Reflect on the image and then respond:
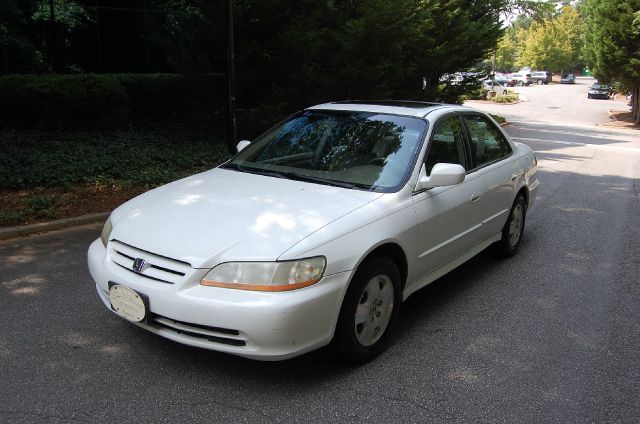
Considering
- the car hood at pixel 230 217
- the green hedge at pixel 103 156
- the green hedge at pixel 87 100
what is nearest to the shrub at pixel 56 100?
the green hedge at pixel 87 100

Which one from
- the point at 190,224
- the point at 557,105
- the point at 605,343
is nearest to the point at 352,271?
the point at 190,224

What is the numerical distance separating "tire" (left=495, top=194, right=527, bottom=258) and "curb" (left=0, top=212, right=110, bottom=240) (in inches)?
180

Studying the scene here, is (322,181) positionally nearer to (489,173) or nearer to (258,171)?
(258,171)

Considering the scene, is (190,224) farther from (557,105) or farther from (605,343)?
(557,105)

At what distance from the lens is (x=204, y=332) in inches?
119

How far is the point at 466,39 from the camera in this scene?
15.6 metres

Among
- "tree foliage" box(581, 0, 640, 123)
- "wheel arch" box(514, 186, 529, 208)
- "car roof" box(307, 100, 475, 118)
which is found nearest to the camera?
"car roof" box(307, 100, 475, 118)

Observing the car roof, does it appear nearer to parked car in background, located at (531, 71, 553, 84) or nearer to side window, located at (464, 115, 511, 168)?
side window, located at (464, 115, 511, 168)

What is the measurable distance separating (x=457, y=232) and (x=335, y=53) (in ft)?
26.6

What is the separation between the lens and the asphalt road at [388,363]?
10.00 feet

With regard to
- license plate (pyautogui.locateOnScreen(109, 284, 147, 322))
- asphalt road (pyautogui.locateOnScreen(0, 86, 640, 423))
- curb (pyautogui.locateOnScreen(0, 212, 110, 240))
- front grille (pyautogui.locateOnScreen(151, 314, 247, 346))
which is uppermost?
license plate (pyautogui.locateOnScreen(109, 284, 147, 322))

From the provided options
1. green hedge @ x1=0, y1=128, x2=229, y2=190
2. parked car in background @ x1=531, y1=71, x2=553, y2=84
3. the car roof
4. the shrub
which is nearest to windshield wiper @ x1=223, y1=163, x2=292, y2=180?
the car roof

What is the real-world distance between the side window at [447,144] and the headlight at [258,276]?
Result: 1574 mm

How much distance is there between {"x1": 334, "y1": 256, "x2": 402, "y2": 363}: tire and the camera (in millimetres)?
3305
